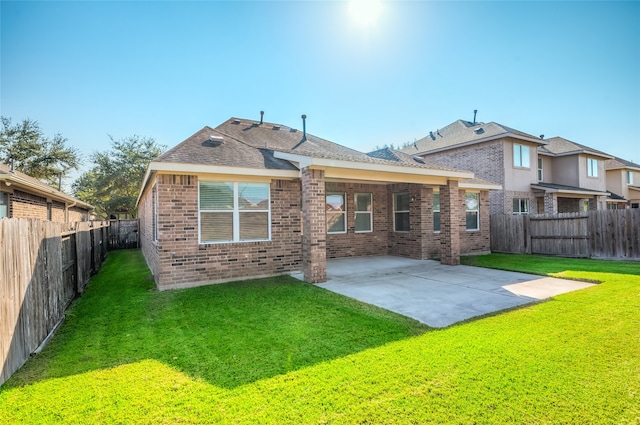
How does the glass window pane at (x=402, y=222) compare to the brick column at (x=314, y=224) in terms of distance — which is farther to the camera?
the glass window pane at (x=402, y=222)

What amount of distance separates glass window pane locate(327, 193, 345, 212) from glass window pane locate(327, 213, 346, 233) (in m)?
0.24

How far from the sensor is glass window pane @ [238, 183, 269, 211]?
8680 mm

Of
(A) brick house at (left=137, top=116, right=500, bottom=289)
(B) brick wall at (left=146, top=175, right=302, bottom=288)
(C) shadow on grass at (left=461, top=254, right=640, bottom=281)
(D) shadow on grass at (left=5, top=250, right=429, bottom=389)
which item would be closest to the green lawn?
(D) shadow on grass at (left=5, top=250, right=429, bottom=389)

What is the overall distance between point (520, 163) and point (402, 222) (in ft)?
33.6

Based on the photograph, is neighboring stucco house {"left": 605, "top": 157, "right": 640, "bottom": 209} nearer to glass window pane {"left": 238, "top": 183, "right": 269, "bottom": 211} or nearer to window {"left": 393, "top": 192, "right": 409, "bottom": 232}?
window {"left": 393, "top": 192, "right": 409, "bottom": 232}

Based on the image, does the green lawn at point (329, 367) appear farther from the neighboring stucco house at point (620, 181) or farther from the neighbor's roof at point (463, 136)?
the neighboring stucco house at point (620, 181)

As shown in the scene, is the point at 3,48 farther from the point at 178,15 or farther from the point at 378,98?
the point at 378,98

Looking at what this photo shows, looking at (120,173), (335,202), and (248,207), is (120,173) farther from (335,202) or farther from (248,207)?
(248,207)

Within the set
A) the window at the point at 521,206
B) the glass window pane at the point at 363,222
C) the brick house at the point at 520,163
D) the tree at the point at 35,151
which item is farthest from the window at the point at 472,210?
the tree at the point at 35,151

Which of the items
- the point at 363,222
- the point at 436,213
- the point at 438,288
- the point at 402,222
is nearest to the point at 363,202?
the point at 363,222

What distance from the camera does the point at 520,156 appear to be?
1844 centimetres

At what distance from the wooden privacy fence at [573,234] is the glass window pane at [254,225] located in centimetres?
1215

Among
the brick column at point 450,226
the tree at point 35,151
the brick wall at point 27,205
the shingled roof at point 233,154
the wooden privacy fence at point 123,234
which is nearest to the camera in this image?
the shingled roof at point 233,154

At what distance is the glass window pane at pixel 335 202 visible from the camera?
12.4 m
